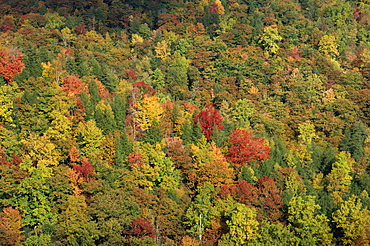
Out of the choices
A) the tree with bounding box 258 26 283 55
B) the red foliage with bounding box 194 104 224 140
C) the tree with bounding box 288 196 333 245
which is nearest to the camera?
the tree with bounding box 288 196 333 245

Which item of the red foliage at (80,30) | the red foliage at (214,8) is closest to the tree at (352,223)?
the red foliage at (214,8)

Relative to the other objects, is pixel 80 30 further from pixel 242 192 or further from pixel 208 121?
pixel 242 192

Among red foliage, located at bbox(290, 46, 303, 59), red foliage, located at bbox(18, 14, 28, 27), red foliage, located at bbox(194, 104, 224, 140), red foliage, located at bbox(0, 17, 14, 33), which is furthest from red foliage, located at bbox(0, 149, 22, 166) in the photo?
red foliage, located at bbox(18, 14, 28, 27)

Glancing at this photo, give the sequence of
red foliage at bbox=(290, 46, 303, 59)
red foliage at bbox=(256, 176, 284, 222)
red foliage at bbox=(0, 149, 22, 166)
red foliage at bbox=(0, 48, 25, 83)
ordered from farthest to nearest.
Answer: red foliage at bbox=(290, 46, 303, 59)
red foliage at bbox=(0, 48, 25, 83)
red foliage at bbox=(0, 149, 22, 166)
red foliage at bbox=(256, 176, 284, 222)

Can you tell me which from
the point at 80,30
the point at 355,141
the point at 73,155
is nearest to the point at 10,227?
the point at 73,155

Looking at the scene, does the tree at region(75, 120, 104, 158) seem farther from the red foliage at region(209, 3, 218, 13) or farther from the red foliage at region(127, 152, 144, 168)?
the red foliage at region(209, 3, 218, 13)

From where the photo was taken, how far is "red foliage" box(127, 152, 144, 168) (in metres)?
80.9

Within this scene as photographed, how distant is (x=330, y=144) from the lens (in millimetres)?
94688

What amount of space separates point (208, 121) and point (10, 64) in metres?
29.9

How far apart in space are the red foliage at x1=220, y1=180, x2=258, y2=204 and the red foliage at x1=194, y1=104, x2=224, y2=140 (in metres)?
12.4

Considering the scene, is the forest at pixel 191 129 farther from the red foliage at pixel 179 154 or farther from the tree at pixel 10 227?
the red foliage at pixel 179 154

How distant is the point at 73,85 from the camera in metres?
90.6

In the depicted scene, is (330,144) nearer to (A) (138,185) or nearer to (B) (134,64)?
(A) (138,185)

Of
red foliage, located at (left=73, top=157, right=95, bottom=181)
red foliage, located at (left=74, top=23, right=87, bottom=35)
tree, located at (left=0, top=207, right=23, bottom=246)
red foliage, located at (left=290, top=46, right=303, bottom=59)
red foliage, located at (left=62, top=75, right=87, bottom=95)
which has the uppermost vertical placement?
red foliage, located at (left=290, top=46, right=303, bottom=59)
